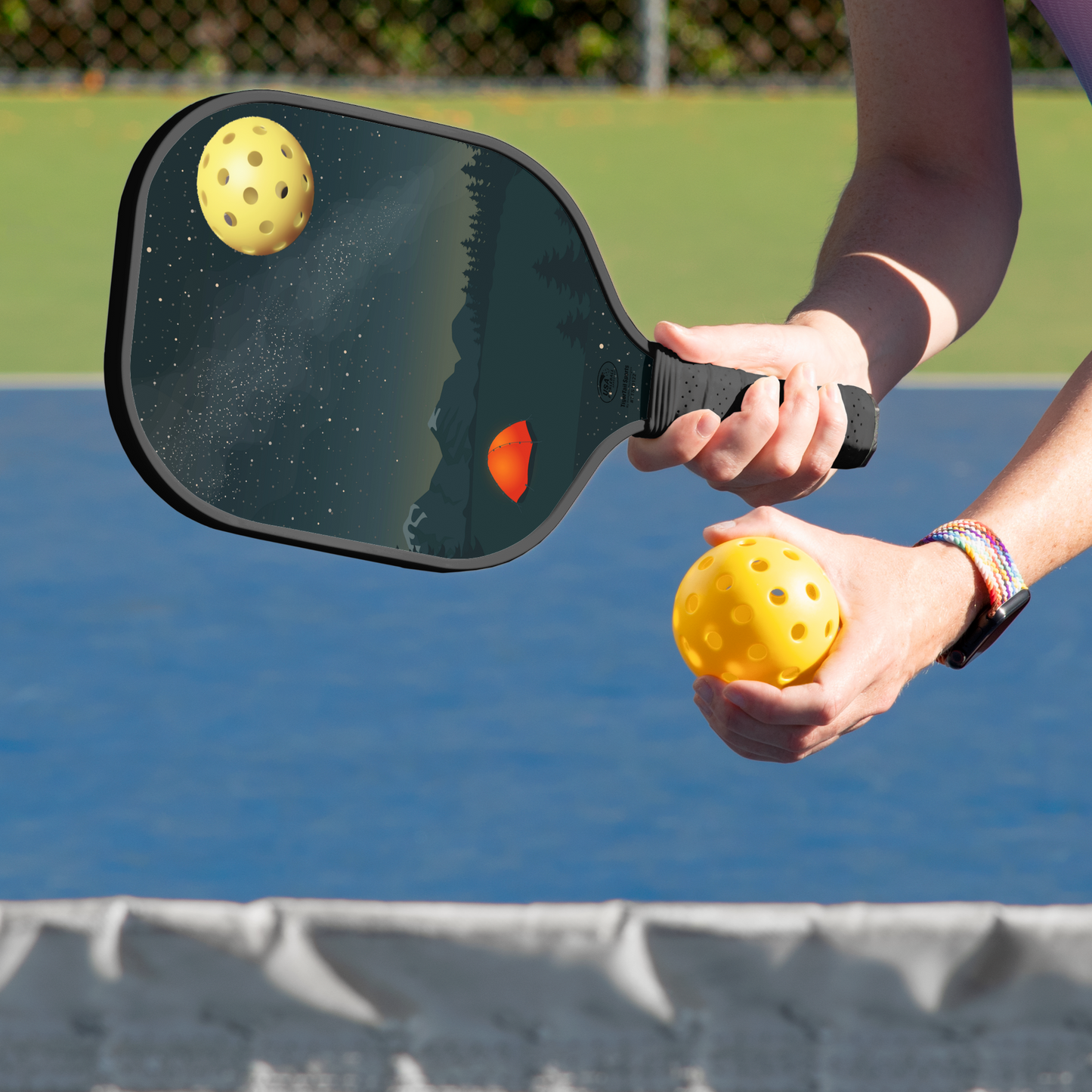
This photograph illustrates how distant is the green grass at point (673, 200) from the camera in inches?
208

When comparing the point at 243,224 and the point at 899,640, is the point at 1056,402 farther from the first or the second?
the point at 243,224

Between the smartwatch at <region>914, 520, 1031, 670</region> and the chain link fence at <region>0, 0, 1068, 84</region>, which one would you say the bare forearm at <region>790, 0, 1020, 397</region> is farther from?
the chain link fence at <region>0, 0, 1068, 84</region>

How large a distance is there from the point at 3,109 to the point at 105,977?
6809mm

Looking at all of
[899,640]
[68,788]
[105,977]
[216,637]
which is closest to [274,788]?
[68,788]

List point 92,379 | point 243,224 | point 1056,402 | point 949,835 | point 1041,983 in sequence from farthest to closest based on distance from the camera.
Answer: point 92,379
point 949,835
point 1041,983
point 1056,402
point 243,224

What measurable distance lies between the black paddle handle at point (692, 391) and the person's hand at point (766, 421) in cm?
2

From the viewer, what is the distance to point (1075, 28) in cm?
150

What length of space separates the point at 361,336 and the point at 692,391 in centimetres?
30

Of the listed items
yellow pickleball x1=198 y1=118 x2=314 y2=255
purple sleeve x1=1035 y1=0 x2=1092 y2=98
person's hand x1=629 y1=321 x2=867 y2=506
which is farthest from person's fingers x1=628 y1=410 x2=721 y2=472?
purple sleeve x1=1035 y1=0 x2=1092 y2=98

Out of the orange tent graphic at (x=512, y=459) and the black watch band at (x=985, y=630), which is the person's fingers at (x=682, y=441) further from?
the black watch band at (x=985, y=630)

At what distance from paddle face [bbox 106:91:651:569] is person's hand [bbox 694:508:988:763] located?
0.82ft

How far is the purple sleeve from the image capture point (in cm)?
147

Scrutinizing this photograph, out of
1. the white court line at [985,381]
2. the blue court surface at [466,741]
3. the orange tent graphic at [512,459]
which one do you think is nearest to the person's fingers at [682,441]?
the orange tent graphic at [512,459]

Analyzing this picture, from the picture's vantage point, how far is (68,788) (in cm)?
245
